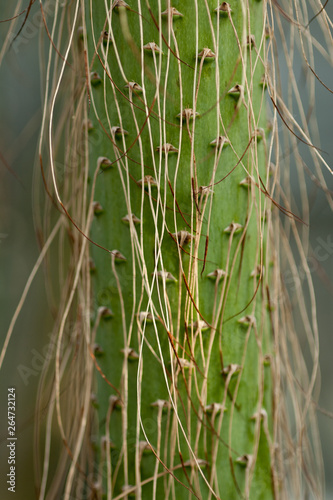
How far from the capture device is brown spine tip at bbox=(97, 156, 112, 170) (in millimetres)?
358

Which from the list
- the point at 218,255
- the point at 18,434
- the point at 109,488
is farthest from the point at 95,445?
the point at 18,434

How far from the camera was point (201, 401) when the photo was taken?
34 cm

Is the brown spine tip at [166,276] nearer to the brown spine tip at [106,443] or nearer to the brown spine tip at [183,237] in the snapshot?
the brown spine tip at [183,237]

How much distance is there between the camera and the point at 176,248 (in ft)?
1.13

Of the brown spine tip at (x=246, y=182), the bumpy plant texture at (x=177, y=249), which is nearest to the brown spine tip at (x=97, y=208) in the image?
the bumpy plant texture at (x=177, y=249)

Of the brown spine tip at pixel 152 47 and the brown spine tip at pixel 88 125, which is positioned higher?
the brown spine tip at pixel 152 47

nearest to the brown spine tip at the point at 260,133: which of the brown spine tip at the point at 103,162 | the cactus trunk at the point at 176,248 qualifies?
the cactus trunk at the point at 176,248

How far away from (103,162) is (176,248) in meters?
0.08

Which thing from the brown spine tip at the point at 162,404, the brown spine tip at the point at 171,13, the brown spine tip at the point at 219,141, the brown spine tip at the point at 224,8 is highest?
the brown spine tip at the point at 224,8

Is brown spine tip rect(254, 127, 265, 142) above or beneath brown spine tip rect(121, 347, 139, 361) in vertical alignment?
above

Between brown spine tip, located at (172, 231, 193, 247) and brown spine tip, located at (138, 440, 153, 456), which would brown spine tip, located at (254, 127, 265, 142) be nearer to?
brown spine tip, located at (172, 231, 193, 247)

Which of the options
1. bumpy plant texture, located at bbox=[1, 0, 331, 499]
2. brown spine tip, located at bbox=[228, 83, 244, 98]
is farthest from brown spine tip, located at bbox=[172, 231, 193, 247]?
brown spine tip, located at bbox=[228, 83, 244, 98]

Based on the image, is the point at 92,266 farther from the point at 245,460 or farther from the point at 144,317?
the point at 245,460

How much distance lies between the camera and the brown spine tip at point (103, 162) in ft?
1.18
